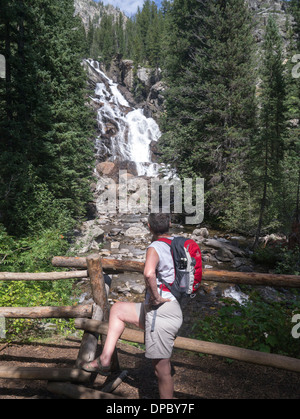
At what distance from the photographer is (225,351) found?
2.94 m

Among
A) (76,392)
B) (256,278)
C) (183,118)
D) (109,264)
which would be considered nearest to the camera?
(76,392)

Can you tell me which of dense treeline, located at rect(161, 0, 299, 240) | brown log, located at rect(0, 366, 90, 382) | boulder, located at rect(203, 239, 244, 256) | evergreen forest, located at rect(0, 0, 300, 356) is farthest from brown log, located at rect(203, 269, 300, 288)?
dense treeline, located at rect(161, 0, 299, 240)

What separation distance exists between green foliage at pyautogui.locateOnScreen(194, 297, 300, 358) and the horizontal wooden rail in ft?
4.37

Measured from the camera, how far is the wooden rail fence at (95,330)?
9.59ft

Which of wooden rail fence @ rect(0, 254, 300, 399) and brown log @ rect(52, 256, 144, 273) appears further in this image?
brown log @ rect(52, 256, 144, 273)

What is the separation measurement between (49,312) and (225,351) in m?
2.39

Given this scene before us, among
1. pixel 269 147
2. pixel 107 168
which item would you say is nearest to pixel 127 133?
pixel 107 168

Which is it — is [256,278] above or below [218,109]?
below

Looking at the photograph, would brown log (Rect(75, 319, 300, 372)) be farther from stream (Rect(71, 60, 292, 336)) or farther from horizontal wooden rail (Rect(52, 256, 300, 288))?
stream (Rect(71, 60, 292, 336))

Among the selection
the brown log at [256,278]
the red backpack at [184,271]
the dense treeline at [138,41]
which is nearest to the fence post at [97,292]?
the red backpack at [184,271]

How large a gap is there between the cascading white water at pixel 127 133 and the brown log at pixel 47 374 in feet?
103

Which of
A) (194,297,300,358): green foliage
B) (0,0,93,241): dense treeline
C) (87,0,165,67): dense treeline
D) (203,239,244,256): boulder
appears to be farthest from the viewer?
(87,0,165,67): dense treeline

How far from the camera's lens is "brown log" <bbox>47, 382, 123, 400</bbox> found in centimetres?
293

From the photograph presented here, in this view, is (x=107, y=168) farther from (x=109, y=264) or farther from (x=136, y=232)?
(x=109, y=264)
